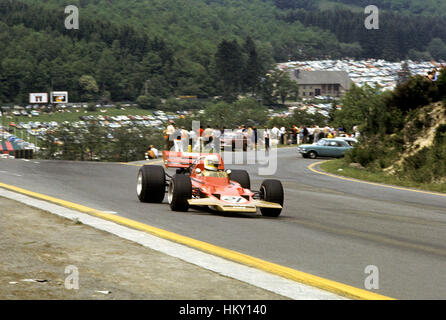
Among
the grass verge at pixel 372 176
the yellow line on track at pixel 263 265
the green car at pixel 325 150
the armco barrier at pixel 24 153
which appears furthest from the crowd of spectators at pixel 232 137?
the armco barrier at pixel 24 153

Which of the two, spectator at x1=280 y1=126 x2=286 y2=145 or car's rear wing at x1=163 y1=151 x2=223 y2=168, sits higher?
car's rear wing at x1=163 y1=151 x2=223 y2=168

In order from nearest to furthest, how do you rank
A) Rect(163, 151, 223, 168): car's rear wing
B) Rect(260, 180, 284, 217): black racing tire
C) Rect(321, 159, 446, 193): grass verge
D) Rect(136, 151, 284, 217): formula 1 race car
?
Rect(136, 151, 284, 217): formula 1 race car, Rect(260, 180, 284, 217): black racing tire, Rect(163, 151, 223, 168): car's rear wing, Rect(321, 159, 446, 193): grass verge

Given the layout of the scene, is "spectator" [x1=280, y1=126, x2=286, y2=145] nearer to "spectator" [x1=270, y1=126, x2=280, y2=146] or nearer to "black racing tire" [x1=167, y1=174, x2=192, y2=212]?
"spectator" [x1=270, y1=126, x2=280, y2=146]

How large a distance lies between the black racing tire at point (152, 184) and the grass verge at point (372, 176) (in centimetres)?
1236

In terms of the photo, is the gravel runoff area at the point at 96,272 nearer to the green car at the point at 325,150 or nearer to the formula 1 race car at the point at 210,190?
the formula 1 race car at the point at 210,190

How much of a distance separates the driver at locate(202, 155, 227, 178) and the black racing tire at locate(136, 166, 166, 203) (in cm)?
122

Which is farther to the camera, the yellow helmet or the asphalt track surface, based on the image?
the yellow helmet

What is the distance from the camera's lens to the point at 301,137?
55.1m

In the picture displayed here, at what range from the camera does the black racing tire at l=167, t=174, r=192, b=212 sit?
45.7 feet

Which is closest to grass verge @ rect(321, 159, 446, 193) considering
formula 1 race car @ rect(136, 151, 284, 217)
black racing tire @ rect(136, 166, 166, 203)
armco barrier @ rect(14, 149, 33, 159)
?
formula 1 race car @ rect(136, 151, 284, 217)

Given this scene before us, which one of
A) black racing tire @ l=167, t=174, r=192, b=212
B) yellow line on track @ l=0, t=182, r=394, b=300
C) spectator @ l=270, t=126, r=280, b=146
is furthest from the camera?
spectator @ l=270, t=126, r=280, b=146

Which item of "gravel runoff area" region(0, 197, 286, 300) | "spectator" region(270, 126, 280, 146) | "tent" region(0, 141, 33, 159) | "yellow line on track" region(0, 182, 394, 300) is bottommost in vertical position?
"tent" region(0, 141, 33, 159)

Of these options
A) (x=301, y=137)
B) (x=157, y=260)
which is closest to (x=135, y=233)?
(x=157, y=260)
